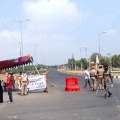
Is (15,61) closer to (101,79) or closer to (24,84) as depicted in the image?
(24,84)

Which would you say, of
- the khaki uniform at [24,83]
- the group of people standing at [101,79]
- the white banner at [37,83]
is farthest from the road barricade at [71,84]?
the khaki uniform at [24,83]

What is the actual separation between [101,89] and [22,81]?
602cm

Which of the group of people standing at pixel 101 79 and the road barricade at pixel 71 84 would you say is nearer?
the group of people standing at pixel 101 79

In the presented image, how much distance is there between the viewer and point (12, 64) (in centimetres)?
3494

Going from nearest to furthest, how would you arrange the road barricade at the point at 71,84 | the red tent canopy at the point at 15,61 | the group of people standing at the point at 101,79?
the group of people standing at the point at 101,79, the road barricade at the point at 71,84, the red tent canopy at the point at 15,61

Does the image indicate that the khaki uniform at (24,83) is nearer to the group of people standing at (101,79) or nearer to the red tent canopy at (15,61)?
the group of people standing at (101,79)

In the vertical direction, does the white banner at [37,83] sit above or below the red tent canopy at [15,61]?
below

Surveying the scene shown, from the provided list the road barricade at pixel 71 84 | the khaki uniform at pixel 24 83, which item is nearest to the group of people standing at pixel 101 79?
the road barricade at pixel 71 84

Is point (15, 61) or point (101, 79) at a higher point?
point (15, 61)

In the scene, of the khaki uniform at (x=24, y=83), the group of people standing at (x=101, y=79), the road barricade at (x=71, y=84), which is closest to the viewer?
the group of people standing at (x=101, y=79)

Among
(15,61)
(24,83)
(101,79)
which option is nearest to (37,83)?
(24,83)

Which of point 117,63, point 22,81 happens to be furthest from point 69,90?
point 117,63

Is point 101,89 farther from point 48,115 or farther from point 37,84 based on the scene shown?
point 48,115

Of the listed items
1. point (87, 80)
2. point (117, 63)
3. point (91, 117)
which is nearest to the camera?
point (91, 117)
